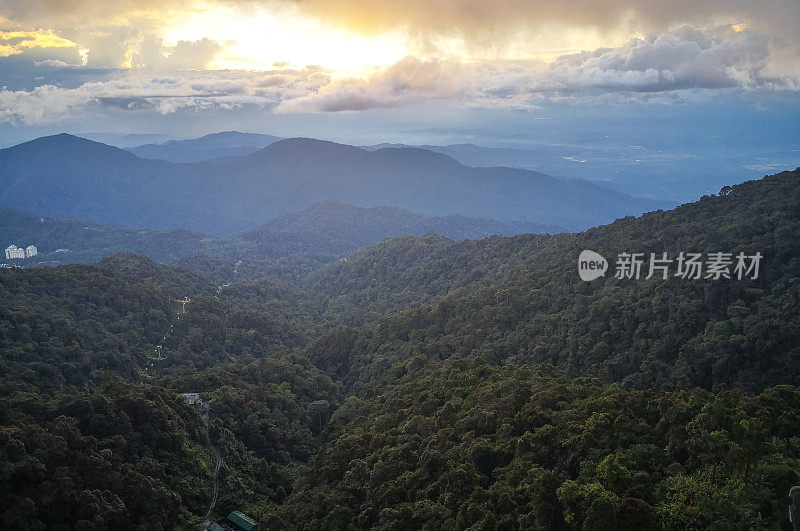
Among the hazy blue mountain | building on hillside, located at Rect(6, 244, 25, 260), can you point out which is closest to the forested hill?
the hazy blue mountain

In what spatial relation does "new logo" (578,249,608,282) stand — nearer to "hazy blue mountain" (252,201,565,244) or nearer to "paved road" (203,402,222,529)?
"paved road" (203,402,222,529)

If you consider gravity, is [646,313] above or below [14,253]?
above

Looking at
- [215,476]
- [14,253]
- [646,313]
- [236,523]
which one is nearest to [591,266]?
[646,313]

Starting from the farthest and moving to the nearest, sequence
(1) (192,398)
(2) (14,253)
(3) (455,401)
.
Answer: (2) (14,253), (1) (192,398), (3) (455,401)

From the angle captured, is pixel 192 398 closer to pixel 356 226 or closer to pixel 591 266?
pixel 591 266

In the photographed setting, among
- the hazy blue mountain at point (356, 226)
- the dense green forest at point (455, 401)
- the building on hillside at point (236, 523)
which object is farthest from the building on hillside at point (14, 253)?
the building on hillside at point (236, 523)

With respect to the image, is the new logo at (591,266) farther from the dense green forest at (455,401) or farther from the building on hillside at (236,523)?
the building on hillside at (236,523)
